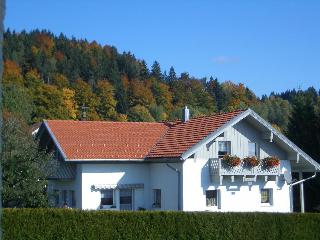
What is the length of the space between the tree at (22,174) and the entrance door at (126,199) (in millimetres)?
5197

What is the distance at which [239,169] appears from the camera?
27.2 meters

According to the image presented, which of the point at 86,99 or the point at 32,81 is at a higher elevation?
the point at 32,81

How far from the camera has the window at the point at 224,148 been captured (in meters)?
28.0

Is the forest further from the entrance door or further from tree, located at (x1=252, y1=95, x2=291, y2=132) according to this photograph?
the entrance door

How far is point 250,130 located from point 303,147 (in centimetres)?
989

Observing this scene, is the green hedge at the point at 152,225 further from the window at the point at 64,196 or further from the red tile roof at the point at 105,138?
the window at the point at 64,196

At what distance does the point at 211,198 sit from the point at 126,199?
4.49m

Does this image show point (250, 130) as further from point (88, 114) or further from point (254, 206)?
point (88, 114)

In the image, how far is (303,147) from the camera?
37.3 m

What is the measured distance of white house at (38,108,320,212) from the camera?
26.9m

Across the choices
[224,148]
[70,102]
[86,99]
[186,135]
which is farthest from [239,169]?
[86,99]

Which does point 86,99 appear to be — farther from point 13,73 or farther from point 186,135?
point 186,135

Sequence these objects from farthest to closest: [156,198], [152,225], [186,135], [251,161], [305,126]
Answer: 1. [305,126]
2. [186,135]
3. [156,198]
4. [251,161]
5. [152,225]

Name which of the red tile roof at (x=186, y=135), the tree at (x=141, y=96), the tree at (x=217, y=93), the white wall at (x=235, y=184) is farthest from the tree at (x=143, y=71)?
the white wall at (x=235, y=184)
